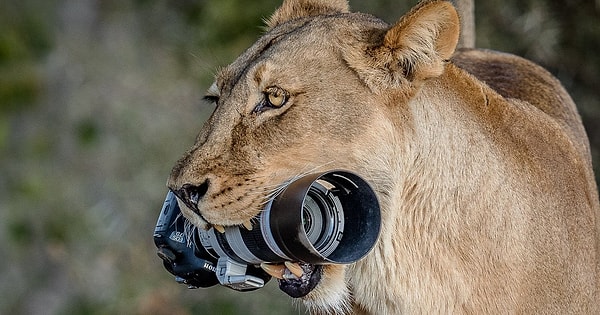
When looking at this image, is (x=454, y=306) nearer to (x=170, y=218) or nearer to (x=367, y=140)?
(x=367, y=140)

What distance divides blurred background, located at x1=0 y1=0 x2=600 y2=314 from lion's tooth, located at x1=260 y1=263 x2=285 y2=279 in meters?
4.94

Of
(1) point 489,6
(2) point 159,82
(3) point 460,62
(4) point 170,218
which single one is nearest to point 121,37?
(2) point 159,82

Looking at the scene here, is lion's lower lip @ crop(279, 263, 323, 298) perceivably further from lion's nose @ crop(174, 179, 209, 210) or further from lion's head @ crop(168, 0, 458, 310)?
lion's nose @ crop(174, 179, 209, 210)

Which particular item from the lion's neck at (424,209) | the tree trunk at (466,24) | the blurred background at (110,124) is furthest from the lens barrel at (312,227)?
the blurred background at (110,124)

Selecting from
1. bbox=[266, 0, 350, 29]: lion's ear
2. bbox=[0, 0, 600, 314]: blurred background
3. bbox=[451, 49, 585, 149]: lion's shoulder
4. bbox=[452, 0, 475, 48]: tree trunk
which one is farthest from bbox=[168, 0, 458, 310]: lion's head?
bbox=[0, 0, 600, 314]: blurred background

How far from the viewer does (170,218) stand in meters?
3.68

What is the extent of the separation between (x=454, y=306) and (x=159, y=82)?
8091mm

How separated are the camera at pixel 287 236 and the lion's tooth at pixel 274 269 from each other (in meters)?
0.04

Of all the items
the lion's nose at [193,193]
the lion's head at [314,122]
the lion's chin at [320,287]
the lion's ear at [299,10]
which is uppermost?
the lion's ear at [299,10]

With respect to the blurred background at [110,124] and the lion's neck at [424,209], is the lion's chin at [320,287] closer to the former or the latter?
the lion's neck at [424,209]

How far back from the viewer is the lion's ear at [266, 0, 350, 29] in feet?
13.8

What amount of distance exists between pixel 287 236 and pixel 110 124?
871 cm

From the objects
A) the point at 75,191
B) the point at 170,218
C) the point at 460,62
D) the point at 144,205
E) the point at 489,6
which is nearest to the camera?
the point at 170,218

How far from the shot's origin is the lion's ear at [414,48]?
3463 mm
